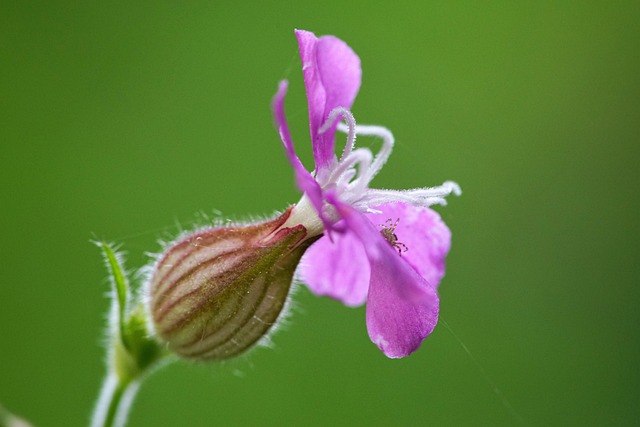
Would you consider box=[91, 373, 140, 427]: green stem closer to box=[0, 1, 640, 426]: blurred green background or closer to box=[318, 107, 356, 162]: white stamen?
box=[318, 107, 356, 162]: white stamen

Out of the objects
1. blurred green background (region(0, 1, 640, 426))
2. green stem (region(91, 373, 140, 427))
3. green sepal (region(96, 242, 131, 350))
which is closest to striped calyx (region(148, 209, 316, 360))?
green sepal (region(96, 242, 131, 350))

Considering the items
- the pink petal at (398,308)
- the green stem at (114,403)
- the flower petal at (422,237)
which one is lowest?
the pink petal at (398,308)

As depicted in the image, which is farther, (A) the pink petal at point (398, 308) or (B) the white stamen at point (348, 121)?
(B) the white stamen at point (348, 121)

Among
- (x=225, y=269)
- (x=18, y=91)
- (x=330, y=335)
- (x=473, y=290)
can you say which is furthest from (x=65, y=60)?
(x=225, y=269)

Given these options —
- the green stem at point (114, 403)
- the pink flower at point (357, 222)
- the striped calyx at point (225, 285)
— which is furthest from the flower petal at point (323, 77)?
the green stem at point (114, 403)

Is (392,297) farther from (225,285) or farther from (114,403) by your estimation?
(114,403)

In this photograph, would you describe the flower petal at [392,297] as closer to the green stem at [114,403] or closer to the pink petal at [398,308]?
the pink petal at [398,308]
